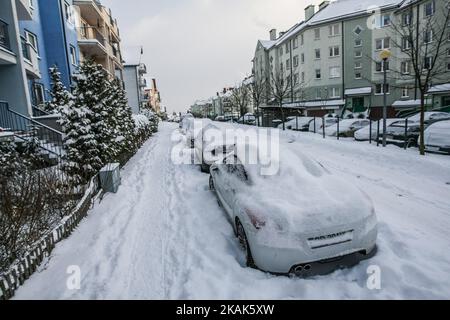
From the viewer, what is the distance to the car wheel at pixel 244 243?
425 cm

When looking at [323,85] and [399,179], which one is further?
[323,85]

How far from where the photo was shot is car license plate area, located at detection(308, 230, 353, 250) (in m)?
3.80

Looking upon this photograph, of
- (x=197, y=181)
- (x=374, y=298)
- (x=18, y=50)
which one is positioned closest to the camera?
(x=374, y=298)

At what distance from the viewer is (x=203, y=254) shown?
4.69m

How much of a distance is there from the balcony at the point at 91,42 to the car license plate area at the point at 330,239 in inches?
949

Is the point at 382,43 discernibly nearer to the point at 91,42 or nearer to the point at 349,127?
the point at 349,127

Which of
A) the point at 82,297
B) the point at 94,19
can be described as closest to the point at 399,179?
the point at 82,297

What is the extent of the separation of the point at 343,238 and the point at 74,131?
7.42 meters

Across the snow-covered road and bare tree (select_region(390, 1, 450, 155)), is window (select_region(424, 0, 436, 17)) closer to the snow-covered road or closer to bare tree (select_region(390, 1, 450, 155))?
bare tree (select_region(390, 1, 450, 155))

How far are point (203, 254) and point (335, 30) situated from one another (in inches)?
1703

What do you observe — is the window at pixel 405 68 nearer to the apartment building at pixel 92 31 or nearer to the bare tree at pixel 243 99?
the bare tree at pixel 243 99

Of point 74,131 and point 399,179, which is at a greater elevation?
point 74,131
